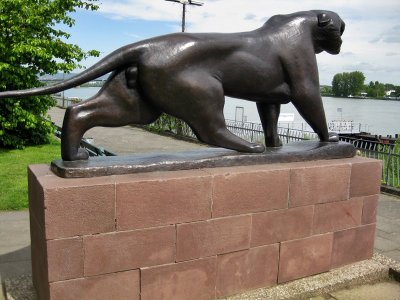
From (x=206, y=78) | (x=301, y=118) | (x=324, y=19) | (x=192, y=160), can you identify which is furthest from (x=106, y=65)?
(x=301, y=118)

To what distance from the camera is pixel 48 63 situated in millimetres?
10844

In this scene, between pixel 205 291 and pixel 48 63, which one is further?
pixel 48 63

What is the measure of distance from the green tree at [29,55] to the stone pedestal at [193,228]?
7.83m

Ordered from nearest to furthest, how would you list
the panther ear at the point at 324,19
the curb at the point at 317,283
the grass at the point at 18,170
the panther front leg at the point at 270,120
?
the curb at the point at 317,283 < the panther ear at the point at 324,19 < the panther front leg at the point at 270,120 < the grass at the point at 18,170

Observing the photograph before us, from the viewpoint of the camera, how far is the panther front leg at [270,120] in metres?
4.28

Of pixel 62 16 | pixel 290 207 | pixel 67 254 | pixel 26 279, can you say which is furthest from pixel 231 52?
pixel 62 16

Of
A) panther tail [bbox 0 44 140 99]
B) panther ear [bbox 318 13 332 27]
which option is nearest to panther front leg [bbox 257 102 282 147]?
panther ear [bbox 318 13 332 27]

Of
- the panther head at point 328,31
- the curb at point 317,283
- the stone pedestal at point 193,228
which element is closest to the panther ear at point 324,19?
the panther head at point 328,31

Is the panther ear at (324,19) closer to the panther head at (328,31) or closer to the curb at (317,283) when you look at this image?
the panther head at (328,31)

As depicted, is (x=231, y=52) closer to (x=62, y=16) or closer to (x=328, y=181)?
(x=328, y=181)

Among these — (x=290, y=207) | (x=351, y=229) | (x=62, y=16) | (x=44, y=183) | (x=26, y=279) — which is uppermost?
(x=62, y=16)

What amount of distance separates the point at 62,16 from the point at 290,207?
32.0 feet

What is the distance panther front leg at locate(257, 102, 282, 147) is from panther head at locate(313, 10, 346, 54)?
29.5 inches

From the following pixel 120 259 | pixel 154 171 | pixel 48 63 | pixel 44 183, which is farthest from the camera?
pixel 48 63
